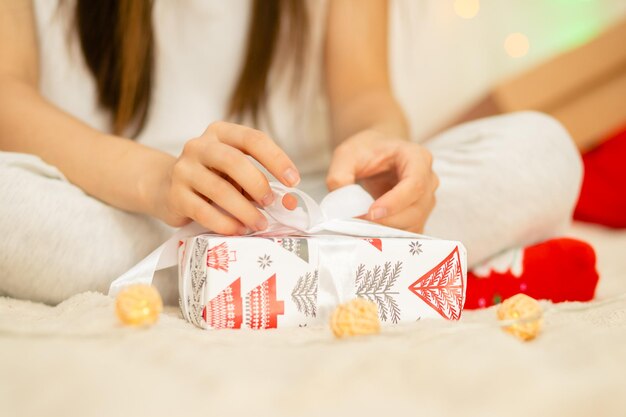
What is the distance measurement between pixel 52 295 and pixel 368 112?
0.45m

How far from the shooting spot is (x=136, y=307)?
0.39 metres

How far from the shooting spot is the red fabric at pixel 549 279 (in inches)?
23.5

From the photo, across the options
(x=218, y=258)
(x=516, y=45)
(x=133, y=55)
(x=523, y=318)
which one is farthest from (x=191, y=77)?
(x=516, y=45)

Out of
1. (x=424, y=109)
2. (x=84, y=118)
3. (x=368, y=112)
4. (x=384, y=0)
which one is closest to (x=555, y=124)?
(x=368, y=112)

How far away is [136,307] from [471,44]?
1024 millimetres

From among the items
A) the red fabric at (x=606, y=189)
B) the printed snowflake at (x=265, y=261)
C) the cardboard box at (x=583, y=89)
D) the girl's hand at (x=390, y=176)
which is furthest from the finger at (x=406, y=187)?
the cardboard box at (x=583, y=89)

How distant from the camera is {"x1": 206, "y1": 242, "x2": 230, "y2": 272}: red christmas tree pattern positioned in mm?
427

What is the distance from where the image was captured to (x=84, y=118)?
83cm

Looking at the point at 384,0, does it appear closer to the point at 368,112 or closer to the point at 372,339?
the point at 368,112

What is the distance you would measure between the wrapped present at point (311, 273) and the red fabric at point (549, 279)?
13 cm

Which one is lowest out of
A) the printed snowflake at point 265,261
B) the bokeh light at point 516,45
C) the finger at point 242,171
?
the printed snowflake at point 265,261

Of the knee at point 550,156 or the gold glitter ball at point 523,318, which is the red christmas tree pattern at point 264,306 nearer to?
the gold glitter ball at point 523,318

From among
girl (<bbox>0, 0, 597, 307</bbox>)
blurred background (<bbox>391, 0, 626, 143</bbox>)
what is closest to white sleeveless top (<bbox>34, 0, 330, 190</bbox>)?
girl (<bbox>0, 0, 597, 307</bbox>)

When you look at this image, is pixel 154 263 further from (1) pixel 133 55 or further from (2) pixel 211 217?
(1) pixel 133 55
